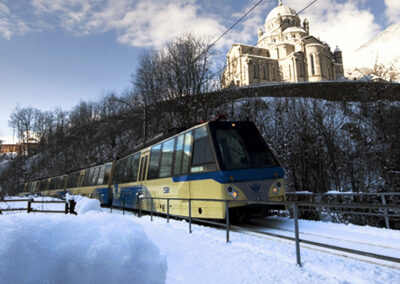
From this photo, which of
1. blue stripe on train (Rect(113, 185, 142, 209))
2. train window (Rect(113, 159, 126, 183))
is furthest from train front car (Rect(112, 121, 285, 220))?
train window (Rect(113, 159, 126, 183))

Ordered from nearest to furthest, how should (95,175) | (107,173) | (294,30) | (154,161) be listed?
(154,161)
(107,173)
(95,175)
(294,30)

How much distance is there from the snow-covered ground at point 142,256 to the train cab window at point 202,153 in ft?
6.36

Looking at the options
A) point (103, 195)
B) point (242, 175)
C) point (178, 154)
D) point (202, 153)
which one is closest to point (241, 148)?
point (242, 175)

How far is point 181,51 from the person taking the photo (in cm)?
2514

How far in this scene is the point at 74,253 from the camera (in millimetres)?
2006

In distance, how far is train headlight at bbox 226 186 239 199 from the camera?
7309 millimetres

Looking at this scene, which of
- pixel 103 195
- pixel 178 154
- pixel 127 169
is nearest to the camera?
pixel 178 154

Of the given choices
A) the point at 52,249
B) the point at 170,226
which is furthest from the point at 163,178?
the point at 52,249

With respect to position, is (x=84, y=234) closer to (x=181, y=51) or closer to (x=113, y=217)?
(x=113, y=217)

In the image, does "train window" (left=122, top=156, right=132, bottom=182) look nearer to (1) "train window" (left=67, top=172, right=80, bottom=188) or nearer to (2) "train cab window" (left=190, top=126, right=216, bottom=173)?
(2) "train cab window" (left=190, top=126, right=216, bottom=173)

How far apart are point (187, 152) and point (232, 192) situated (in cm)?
220

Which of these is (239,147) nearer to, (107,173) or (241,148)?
(241,148)

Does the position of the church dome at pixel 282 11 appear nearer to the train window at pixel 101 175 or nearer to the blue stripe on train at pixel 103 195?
the train window at pixel 101 175

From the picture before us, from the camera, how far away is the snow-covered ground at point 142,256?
1.88m
